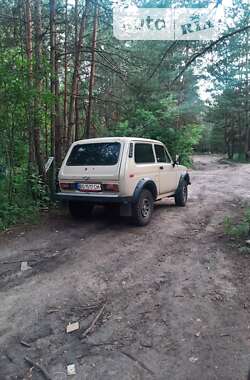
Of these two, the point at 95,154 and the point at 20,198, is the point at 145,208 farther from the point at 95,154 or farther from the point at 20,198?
the point at 20,198

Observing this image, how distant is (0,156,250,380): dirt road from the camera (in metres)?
2.53

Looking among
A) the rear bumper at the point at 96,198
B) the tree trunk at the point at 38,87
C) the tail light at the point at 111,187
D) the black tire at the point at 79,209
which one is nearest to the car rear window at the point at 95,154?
the tail light at the point at 111,187

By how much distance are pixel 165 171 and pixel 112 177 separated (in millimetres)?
2211

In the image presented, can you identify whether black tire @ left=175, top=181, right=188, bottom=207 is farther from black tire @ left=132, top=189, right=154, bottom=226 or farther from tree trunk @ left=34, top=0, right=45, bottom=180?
tree trunk @ left=34, top=0, right=45, bottom=180

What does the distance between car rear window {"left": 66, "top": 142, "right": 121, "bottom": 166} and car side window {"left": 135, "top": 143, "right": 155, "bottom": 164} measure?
1.68ft

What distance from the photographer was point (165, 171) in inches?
304

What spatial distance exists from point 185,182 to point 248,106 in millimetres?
24557

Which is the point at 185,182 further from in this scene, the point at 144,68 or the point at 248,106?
the point at 248,106

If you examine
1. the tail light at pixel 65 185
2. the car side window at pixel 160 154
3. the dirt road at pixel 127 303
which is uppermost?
the car side window at pixel 160 154

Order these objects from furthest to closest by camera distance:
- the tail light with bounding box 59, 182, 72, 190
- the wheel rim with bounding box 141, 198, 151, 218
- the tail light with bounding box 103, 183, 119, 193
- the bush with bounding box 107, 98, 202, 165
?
1. the bush with bounding box 107, 98, 202, 165
2. the wheel rim with bounding box 141, 198, 151, 218
3. the tail light with bounding box 59, 182, 72, 190
4. the tail light with bounding box 103, 183, 119, 193

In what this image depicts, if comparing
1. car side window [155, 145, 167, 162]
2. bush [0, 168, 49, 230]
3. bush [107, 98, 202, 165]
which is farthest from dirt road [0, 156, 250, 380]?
bush [107, 98, 202, 165]

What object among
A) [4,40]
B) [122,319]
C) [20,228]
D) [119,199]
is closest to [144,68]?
[4,40]

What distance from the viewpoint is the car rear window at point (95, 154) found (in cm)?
618

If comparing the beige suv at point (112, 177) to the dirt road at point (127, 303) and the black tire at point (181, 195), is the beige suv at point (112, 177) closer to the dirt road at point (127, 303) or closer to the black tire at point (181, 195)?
the dirt road at point (127, 303)
